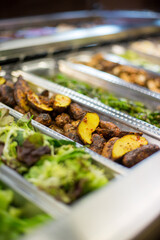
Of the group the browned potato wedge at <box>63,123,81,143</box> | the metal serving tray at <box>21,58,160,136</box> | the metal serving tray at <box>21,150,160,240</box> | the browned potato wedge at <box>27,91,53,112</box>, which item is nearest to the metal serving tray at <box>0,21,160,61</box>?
the metal serving tray at <box>21,58,160,136</box>

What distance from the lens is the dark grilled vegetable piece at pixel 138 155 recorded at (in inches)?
78.6

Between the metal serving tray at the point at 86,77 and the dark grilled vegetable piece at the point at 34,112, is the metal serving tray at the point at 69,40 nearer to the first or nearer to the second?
the metal serving tray at the point at 86,77

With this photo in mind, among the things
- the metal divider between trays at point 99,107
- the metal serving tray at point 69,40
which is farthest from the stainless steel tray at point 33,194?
the metal serving tray at point 69,40

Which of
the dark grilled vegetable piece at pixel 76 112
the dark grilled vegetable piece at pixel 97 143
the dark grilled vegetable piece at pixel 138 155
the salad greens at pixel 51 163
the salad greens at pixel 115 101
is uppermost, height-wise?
the salad greens at pixel 51 163

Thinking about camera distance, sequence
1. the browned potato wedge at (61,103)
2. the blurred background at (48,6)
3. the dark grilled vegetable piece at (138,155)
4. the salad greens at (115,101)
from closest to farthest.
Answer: the dark grilled vegetable piece at (138,155), the browned potato wedge at (61,103), the salad greens at (115,101), the blurred background at (48,6)

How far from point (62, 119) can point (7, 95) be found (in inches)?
24.7

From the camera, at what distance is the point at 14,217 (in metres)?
1.50

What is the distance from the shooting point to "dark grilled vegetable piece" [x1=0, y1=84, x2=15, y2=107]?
2.68 m

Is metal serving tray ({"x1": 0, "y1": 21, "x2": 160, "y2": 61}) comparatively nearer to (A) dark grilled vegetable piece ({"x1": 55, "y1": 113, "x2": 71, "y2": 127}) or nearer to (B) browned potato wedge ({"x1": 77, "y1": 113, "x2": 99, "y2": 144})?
(A) dark grilled vegetable piece ({"x1": 55, "y1": 113, "x2": 71, "y2": 127})

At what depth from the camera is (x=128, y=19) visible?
20.0ft

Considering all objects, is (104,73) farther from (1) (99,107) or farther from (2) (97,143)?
(2) (97,143)

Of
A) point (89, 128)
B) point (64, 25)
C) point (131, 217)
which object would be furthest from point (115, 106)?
point (64, 25)

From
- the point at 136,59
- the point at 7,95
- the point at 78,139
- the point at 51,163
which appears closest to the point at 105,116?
the point at 78,139

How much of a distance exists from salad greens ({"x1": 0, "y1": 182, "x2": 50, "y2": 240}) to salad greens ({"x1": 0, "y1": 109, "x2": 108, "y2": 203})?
0.15 meters
